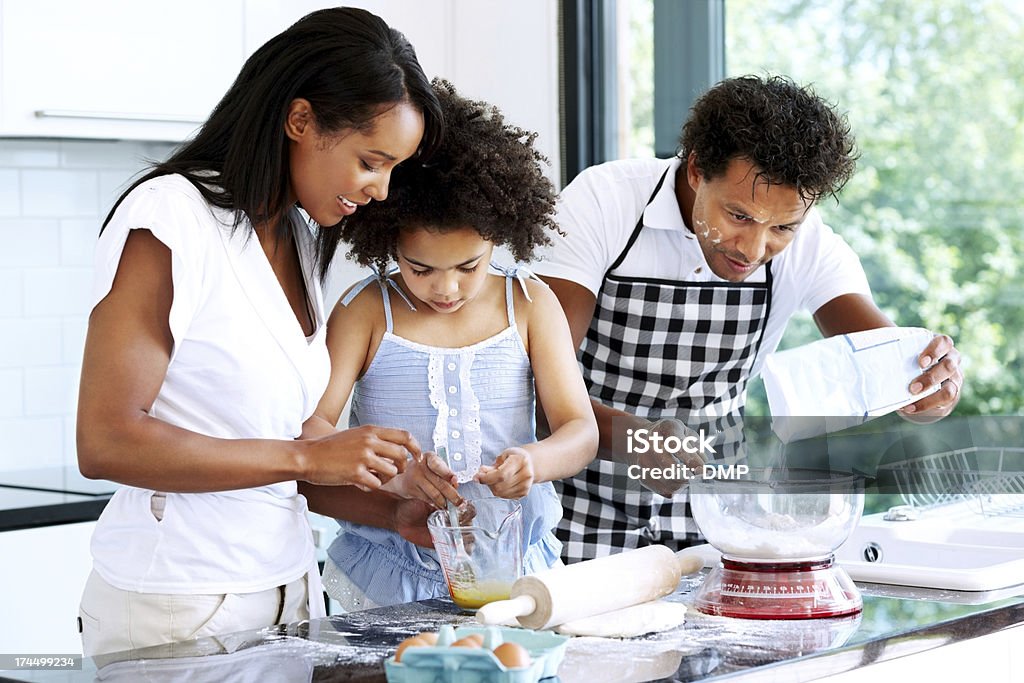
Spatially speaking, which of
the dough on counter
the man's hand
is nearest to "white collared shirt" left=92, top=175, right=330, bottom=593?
the dough on counter

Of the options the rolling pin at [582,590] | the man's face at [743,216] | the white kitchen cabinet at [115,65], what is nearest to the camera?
the rolling pin at [582,590]

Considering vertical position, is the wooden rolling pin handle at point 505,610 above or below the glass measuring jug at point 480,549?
below

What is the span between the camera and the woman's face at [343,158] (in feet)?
4.65

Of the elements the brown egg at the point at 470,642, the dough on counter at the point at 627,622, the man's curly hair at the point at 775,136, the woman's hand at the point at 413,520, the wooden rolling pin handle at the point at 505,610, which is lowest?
the dough on counter at the point at 627,622

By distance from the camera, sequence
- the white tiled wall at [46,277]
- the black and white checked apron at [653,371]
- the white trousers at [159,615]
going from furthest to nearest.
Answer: the white tiled wall at [46,277]
the black and white checked apron at [653,371]
the white trousers at [159,615]

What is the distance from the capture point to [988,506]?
5.92ft

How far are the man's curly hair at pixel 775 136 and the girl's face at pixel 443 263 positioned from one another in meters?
0.39

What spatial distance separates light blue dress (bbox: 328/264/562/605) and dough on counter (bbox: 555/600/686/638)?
15.1 inches

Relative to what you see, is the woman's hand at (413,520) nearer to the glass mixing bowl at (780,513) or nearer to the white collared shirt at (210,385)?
the white collared shirt at (210,385)

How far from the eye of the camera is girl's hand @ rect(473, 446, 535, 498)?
1438mm

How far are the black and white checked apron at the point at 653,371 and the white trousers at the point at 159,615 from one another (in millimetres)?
772

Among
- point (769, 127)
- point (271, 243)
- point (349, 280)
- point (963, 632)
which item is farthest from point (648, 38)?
point (963, 632)

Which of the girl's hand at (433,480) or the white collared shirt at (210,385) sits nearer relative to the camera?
the white collared shirt at (210,385)

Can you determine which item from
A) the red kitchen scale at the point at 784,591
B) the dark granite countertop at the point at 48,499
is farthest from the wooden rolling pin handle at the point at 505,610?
the dark granite countertop at the point at 48,499
